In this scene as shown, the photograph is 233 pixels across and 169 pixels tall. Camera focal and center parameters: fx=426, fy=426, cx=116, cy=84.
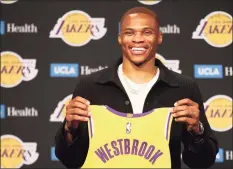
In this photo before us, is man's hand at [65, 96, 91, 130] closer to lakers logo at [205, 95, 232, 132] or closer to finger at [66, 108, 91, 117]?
finger at [66, 108, 91, 117]

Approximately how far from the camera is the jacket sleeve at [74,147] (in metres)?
1.32

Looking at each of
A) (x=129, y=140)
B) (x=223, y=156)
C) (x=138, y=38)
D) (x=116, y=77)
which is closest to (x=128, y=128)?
(x=129, y=140)

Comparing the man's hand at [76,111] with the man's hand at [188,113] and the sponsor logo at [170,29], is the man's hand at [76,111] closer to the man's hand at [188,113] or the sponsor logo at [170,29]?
the man's hand at [188,113]

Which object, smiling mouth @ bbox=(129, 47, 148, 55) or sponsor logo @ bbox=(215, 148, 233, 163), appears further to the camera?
sponsor logo @ bbox=(215, 148, 233, 163)

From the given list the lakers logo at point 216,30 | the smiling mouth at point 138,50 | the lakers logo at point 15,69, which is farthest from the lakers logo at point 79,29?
the smiling mouth at point 138,50

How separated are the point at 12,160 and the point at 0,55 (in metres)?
0.67

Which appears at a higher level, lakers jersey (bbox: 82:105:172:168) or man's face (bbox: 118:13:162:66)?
man's face (bbox: 118:13:162:66)

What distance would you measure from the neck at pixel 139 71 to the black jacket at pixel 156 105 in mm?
35

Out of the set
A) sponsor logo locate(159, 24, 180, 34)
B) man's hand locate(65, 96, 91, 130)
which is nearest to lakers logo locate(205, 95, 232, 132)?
sponsor logo locate(159, 24, 180, 34)

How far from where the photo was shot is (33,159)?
8.84 ft

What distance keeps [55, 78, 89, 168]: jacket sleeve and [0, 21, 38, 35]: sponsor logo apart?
140cm

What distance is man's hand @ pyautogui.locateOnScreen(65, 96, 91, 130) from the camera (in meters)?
1.24

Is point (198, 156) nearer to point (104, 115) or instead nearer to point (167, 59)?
point (104, 115)

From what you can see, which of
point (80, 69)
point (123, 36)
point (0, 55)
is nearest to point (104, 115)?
point (123, 36)
